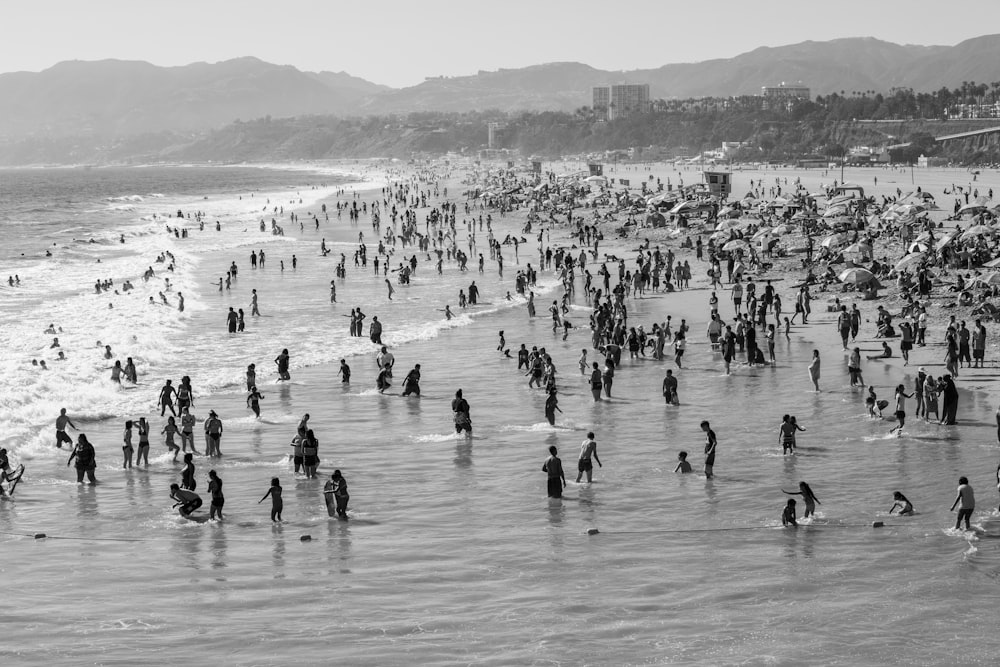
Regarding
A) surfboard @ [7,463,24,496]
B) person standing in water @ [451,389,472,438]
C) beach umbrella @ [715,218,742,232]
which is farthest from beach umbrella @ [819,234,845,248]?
surfboard @ [7,463,24,496]

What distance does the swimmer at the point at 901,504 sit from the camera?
1516 cm

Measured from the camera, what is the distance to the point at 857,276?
111 feet

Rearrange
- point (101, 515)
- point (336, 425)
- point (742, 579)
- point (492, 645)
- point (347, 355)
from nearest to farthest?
point (492, 645) → point (742, 579) → point (101, 515) → point (336, 425) → point (347, 355)

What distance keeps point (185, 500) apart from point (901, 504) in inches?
413

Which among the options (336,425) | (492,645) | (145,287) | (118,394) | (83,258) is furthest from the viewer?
(83,258)

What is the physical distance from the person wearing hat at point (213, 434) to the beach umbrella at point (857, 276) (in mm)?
21737

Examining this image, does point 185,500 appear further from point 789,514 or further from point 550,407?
point 789,514

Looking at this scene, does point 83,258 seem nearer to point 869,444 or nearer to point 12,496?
point 12,496

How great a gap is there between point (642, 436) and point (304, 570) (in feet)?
27.4

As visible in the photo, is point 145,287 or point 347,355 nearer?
point 347,355

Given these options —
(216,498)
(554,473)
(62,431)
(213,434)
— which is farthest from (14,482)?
(554,473)

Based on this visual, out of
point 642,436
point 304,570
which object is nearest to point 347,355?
point 642,436

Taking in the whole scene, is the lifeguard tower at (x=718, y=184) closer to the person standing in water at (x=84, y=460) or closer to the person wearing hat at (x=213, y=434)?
the person wearing hat at (x=213, y=434)

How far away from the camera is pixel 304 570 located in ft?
45.9
